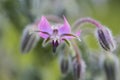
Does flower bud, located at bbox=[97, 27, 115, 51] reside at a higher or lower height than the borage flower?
higher

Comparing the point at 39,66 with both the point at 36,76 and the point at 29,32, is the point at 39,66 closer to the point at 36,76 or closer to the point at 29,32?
the point at 36,76

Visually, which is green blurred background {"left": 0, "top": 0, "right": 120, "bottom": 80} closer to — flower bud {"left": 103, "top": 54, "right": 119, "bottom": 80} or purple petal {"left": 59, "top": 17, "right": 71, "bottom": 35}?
flower bud {"left": 103, "top": 54, "right": 119, "bottom": 80}

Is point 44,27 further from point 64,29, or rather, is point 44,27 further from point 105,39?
point 105,39

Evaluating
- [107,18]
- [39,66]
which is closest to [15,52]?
[39,66]

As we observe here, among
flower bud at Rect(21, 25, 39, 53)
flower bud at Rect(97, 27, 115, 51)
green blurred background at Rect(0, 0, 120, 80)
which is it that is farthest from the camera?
green blurred background at Rect(0, 0, 120, 80)

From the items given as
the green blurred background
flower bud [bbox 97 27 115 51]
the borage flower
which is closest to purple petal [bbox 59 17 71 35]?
the borage flower

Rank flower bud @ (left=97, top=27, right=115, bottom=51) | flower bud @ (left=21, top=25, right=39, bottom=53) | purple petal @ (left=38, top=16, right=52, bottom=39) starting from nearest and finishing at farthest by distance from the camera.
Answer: purple petal @ (left=38, top=16, right=52, bottom=39), flower bud @ (left=97, top=27, right=115, bottom=51), flower bud @ (left=21, top=25, right=39, bottom=53)

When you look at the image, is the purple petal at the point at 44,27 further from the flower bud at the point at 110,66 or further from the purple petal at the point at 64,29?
the flower bud at the point at 110,66

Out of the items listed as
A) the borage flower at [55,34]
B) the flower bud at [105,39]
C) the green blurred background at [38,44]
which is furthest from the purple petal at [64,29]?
the green blurred background at [38,44]
